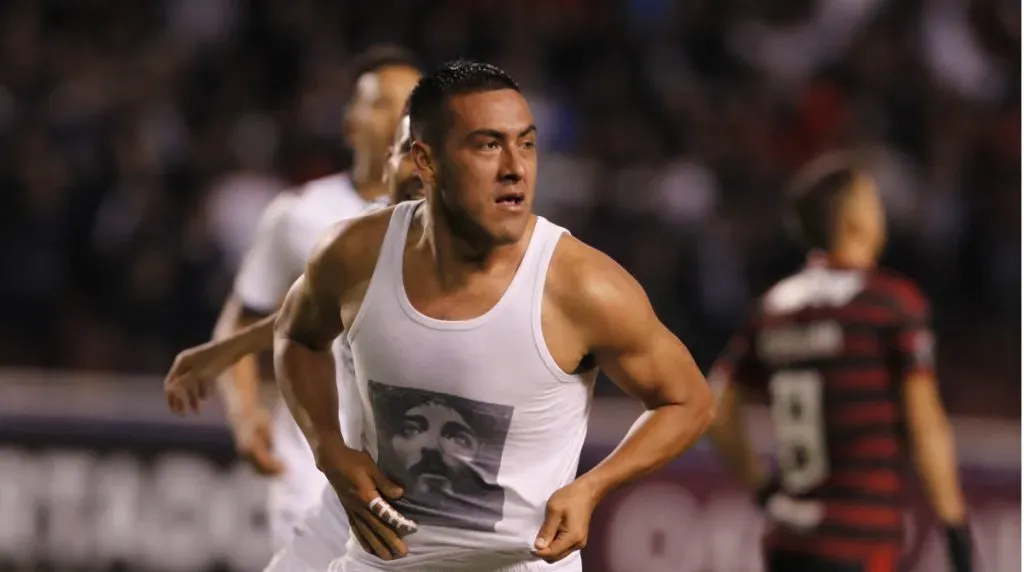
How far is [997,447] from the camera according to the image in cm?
832

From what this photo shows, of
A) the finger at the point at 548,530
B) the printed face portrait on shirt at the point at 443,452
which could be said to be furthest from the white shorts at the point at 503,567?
the finger at the point at 548,530

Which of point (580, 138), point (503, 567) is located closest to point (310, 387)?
point (503, 567)

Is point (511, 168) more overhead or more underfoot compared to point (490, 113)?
more underfoot

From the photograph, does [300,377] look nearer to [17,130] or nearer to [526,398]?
[526,398]

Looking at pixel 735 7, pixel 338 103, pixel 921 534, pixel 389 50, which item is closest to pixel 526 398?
pixel 389 50

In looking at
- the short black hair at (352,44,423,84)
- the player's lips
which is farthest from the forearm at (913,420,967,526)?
the player's lips

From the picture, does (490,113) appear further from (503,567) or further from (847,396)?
(847,396)

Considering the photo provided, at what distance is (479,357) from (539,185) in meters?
7.00

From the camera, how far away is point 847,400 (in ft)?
19.2

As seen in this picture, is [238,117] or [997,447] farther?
[238,117]

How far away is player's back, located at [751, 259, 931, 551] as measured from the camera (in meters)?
5.80

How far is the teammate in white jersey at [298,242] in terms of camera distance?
5.45 m

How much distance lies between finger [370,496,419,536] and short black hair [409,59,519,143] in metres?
0.79

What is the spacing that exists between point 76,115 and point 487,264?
25.1 ft
